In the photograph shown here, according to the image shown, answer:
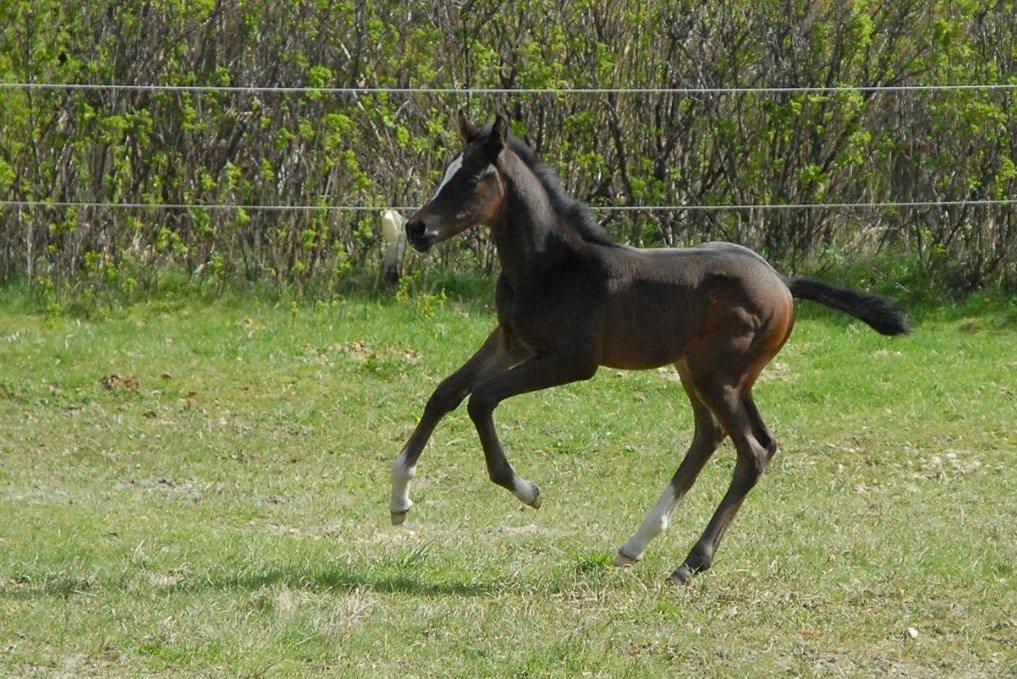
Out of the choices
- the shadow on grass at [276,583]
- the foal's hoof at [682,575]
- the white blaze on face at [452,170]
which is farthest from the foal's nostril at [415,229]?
the foal's hoof at [682,575]

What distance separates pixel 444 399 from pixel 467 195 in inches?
37.8

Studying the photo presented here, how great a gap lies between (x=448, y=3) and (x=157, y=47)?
2.63m

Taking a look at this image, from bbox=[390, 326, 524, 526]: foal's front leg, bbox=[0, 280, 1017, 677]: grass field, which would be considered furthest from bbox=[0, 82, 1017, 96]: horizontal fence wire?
bbox=[390, 326, 524, 526]: foal's front leg

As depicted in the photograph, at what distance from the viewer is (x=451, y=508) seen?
32.5ft

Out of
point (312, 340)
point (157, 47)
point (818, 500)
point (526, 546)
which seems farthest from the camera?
point (157, 47)

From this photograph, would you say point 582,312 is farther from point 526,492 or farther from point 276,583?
point 276,583

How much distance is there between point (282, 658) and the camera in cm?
621

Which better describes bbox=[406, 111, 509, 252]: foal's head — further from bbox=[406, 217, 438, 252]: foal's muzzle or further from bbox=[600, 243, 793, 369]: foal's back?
bbox=[600, 243, 793, 369]: foal's back

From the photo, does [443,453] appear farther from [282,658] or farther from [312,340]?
[282,658]

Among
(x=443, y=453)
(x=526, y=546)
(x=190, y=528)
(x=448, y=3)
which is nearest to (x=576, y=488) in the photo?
(x=443, y=453)

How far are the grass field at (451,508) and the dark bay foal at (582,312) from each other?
0.55 m

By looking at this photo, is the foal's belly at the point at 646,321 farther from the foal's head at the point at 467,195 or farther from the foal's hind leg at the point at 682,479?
the foal's head at the point at 467,195

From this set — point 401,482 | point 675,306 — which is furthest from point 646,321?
point 401,482

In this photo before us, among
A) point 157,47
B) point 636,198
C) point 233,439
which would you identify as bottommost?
point 233,439
